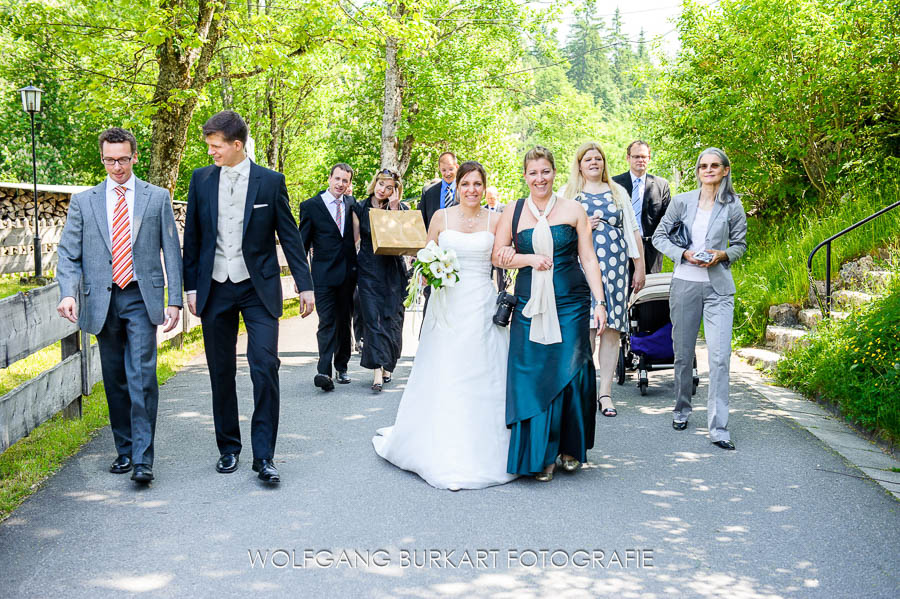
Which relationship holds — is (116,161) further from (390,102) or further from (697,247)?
(390,102)

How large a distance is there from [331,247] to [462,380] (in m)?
3.60

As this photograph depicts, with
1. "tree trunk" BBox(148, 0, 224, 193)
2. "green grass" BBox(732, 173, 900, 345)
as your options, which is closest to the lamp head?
"tree trunk" BBox(148, 0, 224, 193)

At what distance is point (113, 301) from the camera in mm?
5684

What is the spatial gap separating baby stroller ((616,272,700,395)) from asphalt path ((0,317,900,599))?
1942mm

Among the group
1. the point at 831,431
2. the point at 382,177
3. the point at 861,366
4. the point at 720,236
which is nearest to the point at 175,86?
the point at 382,177

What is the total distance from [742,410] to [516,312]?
10.3 ft

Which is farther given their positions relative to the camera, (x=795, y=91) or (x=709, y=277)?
(x=795, y=91)

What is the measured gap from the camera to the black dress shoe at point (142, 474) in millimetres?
5466

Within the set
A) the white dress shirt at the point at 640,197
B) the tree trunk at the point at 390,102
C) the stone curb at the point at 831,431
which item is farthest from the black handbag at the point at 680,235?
the tree trunk at the point at 390,102

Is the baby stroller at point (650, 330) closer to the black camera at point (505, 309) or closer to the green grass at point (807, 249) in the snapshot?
the black camera at point (505, 309)

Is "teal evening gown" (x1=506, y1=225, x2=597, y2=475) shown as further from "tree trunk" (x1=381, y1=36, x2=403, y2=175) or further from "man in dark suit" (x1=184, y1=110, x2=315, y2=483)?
"tree trunk" (x1=381, y1=36, x2=403, y2=175)

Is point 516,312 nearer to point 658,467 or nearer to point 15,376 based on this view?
point 658,467

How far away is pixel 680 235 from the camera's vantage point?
24.1ft

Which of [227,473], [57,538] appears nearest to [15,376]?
[227,473]
